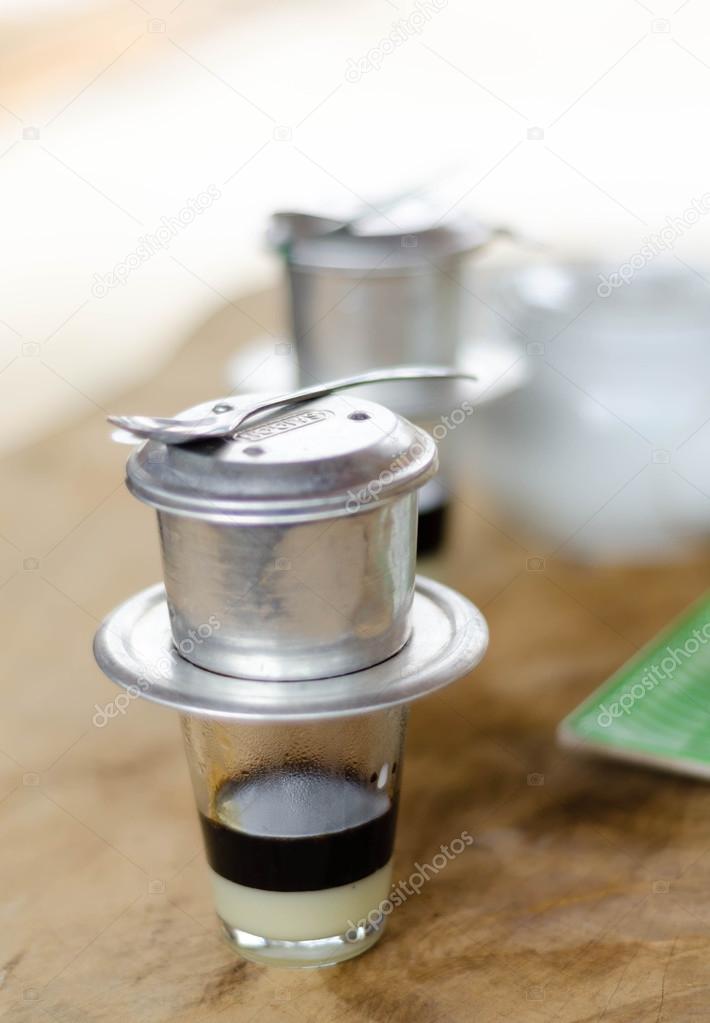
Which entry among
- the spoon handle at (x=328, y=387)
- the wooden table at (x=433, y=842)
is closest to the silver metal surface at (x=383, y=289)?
the wooden table at (x=433, y=842)

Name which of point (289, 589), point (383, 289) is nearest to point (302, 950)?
point (289, 589)

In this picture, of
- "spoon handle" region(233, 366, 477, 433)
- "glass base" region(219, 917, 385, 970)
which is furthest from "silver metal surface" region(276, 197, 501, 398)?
"glass base" region(219, 917, 385, 970)

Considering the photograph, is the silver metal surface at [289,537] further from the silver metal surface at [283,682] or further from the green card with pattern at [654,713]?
the green card with pattern at [654,713]

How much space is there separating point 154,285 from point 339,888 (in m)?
1.29

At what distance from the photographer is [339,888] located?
629 millimetres

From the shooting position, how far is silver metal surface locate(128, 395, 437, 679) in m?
0.53

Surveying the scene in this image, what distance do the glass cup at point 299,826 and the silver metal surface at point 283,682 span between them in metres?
0.03

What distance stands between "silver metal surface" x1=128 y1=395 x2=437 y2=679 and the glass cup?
45 millimetres

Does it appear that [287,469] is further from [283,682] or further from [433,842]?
[433,842]

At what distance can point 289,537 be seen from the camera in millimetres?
541

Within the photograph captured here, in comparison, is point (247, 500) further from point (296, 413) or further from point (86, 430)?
point (86, 430)

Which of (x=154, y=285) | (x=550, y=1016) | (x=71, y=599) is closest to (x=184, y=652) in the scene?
(x=550, y=1016)

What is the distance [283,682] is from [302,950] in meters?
0.18

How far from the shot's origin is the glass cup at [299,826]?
603 millimetres
